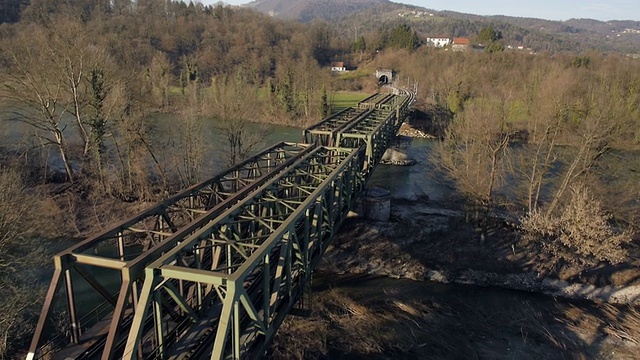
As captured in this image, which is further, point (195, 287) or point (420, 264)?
point (420, 264)

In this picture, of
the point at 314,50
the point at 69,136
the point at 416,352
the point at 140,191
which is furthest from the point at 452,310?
the point at 314,50

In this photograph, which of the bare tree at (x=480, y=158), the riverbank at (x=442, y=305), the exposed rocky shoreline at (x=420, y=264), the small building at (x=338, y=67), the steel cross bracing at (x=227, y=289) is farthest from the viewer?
the small building at (x=338, y=67)

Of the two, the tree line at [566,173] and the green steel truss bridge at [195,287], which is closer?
the green steel truss bridge at [195,287]

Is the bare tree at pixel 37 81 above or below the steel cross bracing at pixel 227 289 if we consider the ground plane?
above

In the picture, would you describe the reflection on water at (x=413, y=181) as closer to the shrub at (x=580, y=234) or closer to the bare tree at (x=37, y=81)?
the shrub at (x=580, y=234)

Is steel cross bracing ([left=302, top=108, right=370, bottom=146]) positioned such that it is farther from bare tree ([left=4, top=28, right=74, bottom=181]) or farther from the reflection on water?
bare tree ([left=4, top=28, right=74, bottom=181])

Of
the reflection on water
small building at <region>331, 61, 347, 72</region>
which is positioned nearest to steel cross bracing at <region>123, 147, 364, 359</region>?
the reflection on water

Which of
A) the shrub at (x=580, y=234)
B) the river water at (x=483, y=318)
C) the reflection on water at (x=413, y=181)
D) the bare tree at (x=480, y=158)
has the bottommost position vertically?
the river water at (x=483, y=318)

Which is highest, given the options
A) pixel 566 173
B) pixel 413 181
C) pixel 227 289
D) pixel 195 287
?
pixel 227 289

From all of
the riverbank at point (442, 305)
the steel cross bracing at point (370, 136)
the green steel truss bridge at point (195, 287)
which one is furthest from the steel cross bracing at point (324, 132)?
the green steel truss bridge at point (195, 287)

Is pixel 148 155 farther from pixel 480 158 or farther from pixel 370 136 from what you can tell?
pixel 480 158

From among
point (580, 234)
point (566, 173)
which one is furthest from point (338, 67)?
point (580, 234)
